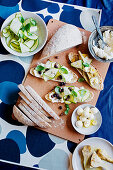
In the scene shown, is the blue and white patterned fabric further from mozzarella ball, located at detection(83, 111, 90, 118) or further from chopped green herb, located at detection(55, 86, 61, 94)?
chopped green herb, located at detection(55, 86, 61, 94)

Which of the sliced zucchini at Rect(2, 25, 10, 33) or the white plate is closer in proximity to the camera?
the white plate

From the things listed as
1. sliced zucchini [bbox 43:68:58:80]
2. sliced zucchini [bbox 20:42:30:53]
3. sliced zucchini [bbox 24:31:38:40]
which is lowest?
sliced zucchini [bbox 43:68:58:80]

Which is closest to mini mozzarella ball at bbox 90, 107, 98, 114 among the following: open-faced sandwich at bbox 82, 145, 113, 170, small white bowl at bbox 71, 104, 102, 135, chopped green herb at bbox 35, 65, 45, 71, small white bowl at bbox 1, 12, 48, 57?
small white bowl at bbox 71, 104, 102, 135

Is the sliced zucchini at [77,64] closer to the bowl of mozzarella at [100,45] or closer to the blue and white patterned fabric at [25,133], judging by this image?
the bowl of mozzarella at [100,45]

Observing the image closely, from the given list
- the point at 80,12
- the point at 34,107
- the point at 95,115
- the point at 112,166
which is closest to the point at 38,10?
the point at 80,12

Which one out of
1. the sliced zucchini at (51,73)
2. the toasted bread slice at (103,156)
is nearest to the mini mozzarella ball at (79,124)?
the toasted bread slice at (103,156)

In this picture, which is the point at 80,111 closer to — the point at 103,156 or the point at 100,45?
the point at 103,156
